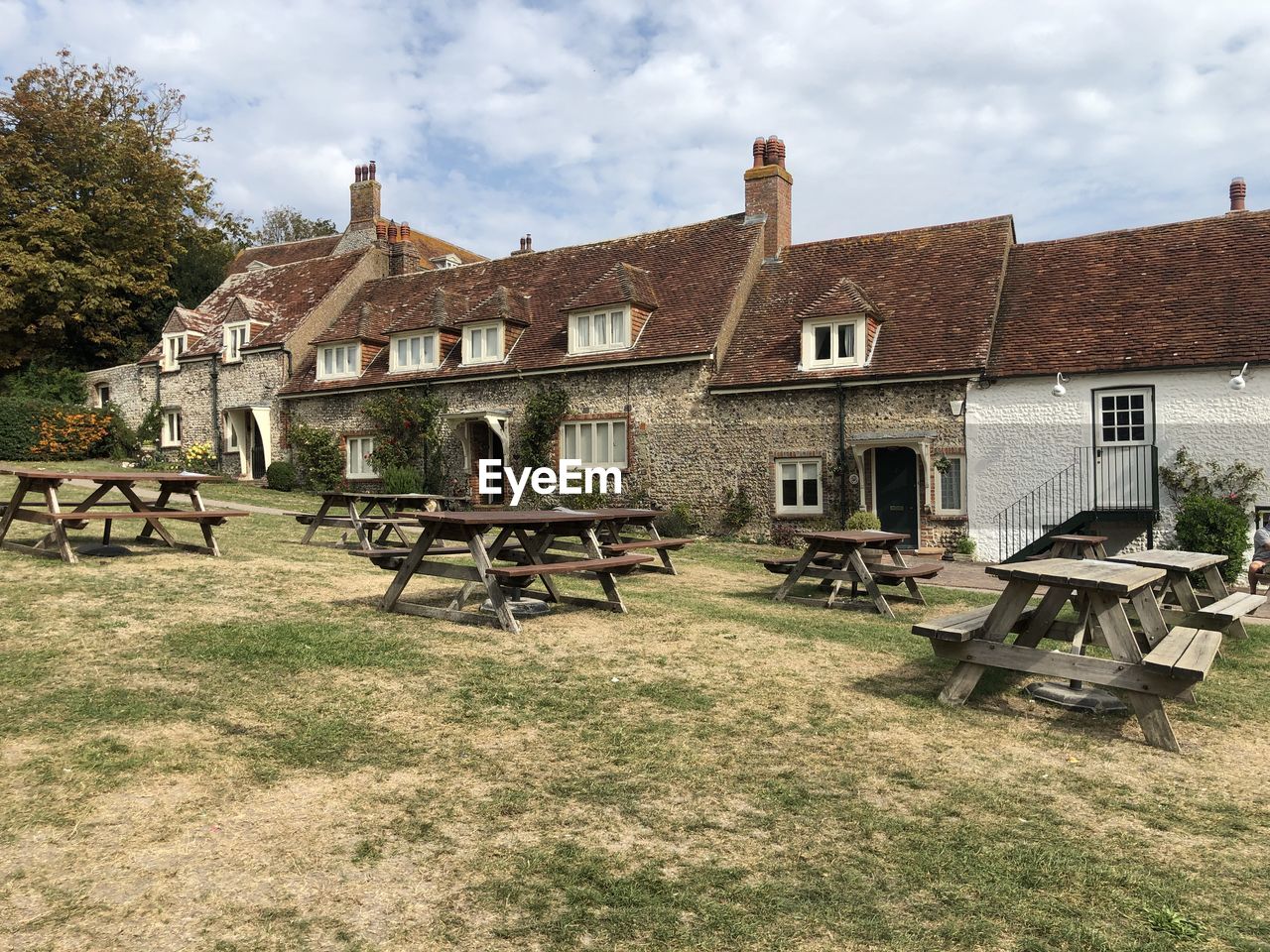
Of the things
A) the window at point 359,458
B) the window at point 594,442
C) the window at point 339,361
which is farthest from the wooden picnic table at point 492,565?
the window at point 339,361

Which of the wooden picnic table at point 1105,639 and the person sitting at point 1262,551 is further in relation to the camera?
the person sitting at point 1262,551

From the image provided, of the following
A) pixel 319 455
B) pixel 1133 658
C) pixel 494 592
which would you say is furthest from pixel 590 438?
pixel 1133 658

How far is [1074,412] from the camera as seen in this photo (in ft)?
60.3

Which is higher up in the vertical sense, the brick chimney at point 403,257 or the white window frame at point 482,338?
the brick chimney at point 403,257

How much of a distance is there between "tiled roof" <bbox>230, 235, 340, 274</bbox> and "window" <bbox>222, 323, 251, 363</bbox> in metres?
11.2

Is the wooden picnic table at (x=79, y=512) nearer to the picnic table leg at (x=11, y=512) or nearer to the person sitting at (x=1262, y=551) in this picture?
the picnic table leg at (x=11, y=512)

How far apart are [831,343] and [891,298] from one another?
2275 millimetres

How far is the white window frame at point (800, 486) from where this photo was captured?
20.6 m

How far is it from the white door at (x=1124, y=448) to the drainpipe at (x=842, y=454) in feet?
16.4

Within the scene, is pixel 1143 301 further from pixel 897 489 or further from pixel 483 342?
pixel 483 342

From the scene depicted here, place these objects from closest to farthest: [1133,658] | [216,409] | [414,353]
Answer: [1133,658]
[414,353]
[216,409]

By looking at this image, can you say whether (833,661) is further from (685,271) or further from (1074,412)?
(685,271)

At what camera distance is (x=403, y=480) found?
83.9ft

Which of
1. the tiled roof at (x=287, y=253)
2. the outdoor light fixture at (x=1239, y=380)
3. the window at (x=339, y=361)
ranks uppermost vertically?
the tiled roof at (x=287, y=253)
